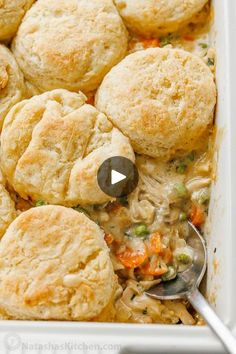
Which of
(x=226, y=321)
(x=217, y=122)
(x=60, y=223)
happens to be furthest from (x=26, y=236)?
(x=217, y=122)

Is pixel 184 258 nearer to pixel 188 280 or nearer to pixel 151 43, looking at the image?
pixel 188 280

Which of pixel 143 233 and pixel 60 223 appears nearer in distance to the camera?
pixel 60 223

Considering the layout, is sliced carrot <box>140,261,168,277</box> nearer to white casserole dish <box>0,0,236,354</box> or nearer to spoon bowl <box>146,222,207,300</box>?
spoon bowl <box>146,222,207,300</box>

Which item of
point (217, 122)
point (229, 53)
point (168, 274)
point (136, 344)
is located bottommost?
point (168, 274)

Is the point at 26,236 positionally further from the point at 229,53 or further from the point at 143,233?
the point at 229,53

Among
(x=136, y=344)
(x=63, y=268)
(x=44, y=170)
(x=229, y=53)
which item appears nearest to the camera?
(x=136, y=344)

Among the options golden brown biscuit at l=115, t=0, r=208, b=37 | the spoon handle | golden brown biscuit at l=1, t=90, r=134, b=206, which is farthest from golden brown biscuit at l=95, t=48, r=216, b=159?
the spoon handle
